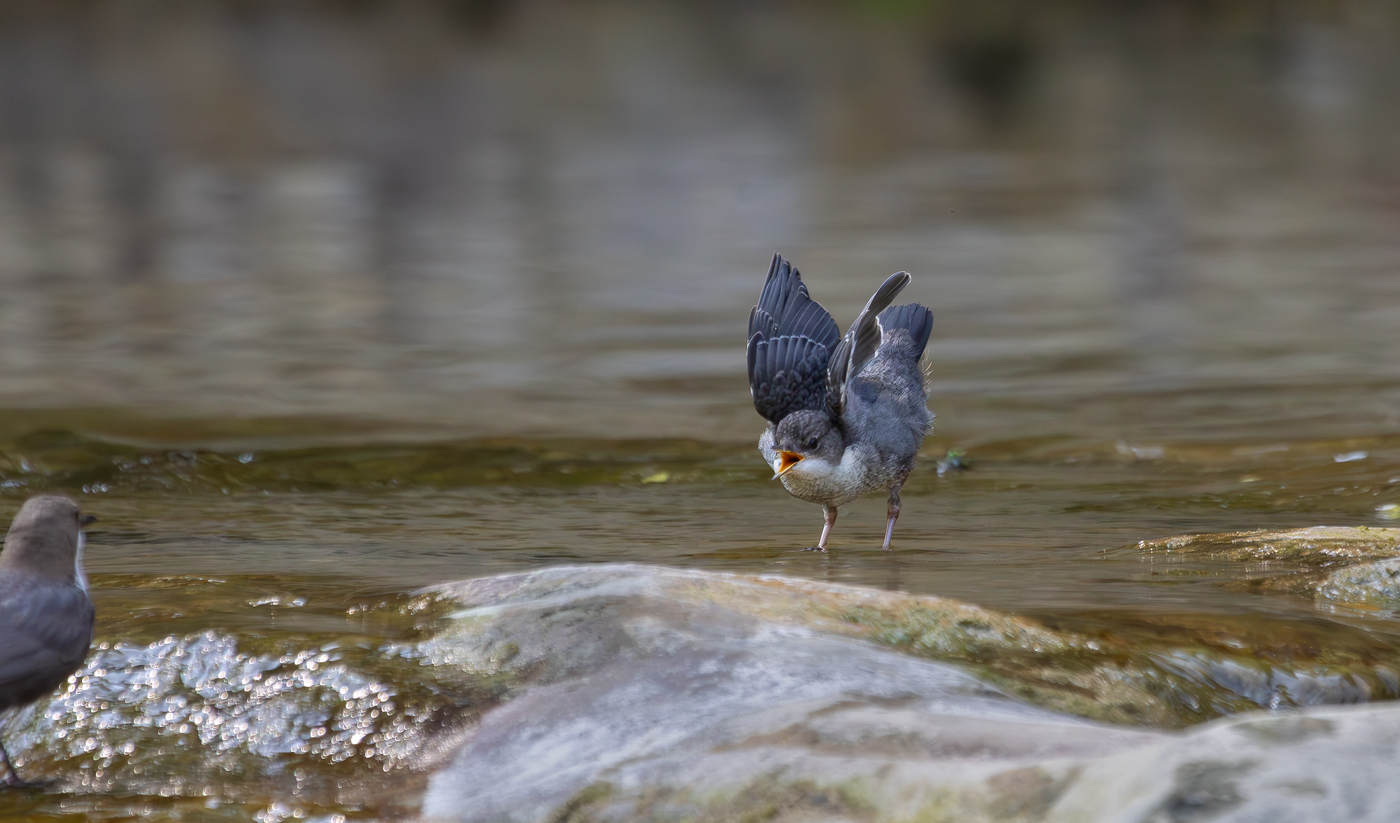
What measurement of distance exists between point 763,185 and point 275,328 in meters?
14.0

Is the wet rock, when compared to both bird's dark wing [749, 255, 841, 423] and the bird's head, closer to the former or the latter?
bird's dark wing [749, 255, 841, 423]

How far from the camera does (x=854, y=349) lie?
17.6 ft

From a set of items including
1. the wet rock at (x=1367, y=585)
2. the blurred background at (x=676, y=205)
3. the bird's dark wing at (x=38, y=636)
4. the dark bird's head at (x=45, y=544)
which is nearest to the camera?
the bird's dark wing at (x=38, y=636)

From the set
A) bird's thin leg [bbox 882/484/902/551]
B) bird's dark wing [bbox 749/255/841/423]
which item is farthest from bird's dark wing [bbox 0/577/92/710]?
bird's thin leg [bbox 882/484/902/551]

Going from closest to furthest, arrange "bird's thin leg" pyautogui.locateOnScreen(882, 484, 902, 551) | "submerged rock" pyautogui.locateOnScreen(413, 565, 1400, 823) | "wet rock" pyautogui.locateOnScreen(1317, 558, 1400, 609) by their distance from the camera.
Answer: "submerged rock" pyautogui.locateOnScreen(413, 565, 1400, 823) < "wet rock" pyautogui.locateOnScreen(1317, 558, 1400, 609) < "bird's thin leg" pyautogui.locateOnScreen(882, 484, 902, 551)

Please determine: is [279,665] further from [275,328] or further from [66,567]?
[275,328]

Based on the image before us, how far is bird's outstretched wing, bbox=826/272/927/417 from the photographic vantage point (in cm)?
→ 526

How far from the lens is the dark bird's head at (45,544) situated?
375 cm

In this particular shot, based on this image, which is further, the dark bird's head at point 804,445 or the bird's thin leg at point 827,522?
the bird's thin leg at point 827,522

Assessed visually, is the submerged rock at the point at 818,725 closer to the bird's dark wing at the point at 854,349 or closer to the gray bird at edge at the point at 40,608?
the gray bird at edge at the point at 40,608

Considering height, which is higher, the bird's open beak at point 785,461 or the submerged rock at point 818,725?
the bird's open beak at point 785,461

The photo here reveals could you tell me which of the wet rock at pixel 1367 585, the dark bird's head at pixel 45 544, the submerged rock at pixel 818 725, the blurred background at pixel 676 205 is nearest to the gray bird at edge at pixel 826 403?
the submerged rock at pixel 818 725

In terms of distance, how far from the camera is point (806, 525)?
20.5 feet

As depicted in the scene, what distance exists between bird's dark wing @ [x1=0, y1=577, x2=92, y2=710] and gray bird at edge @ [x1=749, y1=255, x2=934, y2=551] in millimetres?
2150
